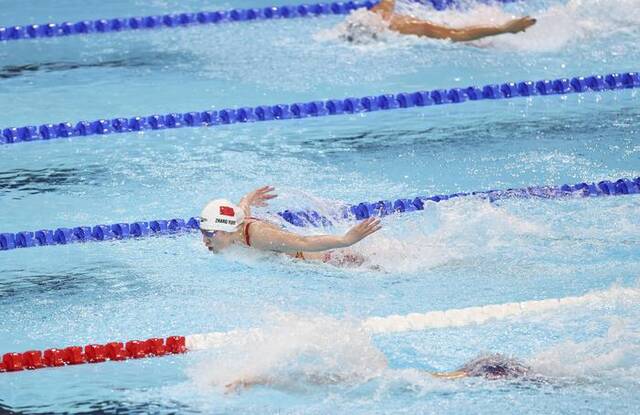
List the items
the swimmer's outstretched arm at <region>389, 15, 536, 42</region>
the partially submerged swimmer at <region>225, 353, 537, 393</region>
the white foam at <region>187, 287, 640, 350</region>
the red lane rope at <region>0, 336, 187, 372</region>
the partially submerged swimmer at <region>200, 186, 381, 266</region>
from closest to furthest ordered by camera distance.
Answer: the partially submerged swimmer at <region>225, 353, 537, 393</region>
the red lane rope at <region>0, 336, 187, 372</region>
the white foam at <region>187, 287, 640, 350</region>
the partially submerged swimmer at <region>200, 186, 381, 266</region>
the swimmer's outstretched arm at <region>389, 15, 536, 42</region>

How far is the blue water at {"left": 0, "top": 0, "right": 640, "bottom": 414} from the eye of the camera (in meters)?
4.22

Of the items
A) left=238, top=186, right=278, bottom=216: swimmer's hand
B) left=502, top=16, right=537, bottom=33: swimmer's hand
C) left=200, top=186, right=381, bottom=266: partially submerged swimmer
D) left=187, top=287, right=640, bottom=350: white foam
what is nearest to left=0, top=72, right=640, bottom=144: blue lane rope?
left=502, top=16, right=537, bottom=33: swimmer's hand

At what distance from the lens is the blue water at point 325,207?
4.22 metres

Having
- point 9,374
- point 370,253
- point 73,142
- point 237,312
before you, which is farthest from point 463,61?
point 9,374

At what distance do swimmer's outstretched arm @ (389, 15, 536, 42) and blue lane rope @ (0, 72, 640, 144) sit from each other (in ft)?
1.79

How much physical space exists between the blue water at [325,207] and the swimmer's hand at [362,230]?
1.06 ft

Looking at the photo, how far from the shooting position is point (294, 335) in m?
4.36

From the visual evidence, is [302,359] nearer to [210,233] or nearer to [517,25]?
[210,233]

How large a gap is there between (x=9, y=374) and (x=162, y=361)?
51cm

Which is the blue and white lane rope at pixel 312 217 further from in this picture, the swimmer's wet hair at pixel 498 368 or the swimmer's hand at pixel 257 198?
the swimmer's wet hair at pixel 498 368

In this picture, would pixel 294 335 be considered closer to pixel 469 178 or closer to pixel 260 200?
pixel 260 200

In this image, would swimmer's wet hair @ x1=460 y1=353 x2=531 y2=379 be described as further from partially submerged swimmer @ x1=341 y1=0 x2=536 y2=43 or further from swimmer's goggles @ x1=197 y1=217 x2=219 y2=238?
partially submerged swimmer @ x1=341 y1=0 x2=536 y2=43

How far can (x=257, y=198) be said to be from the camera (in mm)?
5410

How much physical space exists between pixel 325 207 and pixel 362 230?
4.15 feet
